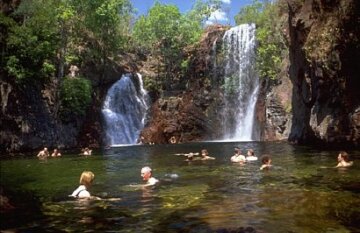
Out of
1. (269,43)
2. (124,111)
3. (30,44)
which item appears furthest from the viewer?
(269,43)

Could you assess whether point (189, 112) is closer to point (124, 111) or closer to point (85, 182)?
point (124, 111)

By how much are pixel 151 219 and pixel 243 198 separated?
403cm

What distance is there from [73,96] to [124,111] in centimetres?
986

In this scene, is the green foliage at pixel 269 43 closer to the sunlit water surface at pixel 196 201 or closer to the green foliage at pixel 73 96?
the green foliage at pixel 73 96

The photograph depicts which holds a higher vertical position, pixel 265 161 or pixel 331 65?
pixel 331 65

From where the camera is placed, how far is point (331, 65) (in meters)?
32.0

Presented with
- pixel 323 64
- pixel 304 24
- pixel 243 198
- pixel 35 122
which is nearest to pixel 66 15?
pixel 35 122

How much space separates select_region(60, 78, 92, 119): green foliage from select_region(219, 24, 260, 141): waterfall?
1944 centimetres

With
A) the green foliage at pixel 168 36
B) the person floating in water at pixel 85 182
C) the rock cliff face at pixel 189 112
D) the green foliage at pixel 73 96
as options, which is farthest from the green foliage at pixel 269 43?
the person floating in water at pixel 85 182

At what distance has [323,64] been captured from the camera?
106 feet

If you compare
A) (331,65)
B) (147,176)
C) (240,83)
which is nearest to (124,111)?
(240,83)

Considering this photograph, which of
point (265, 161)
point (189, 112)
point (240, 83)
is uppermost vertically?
point (240, 83)

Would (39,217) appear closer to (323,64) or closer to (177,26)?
(323,64)

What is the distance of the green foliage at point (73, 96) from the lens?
51.3 metres
